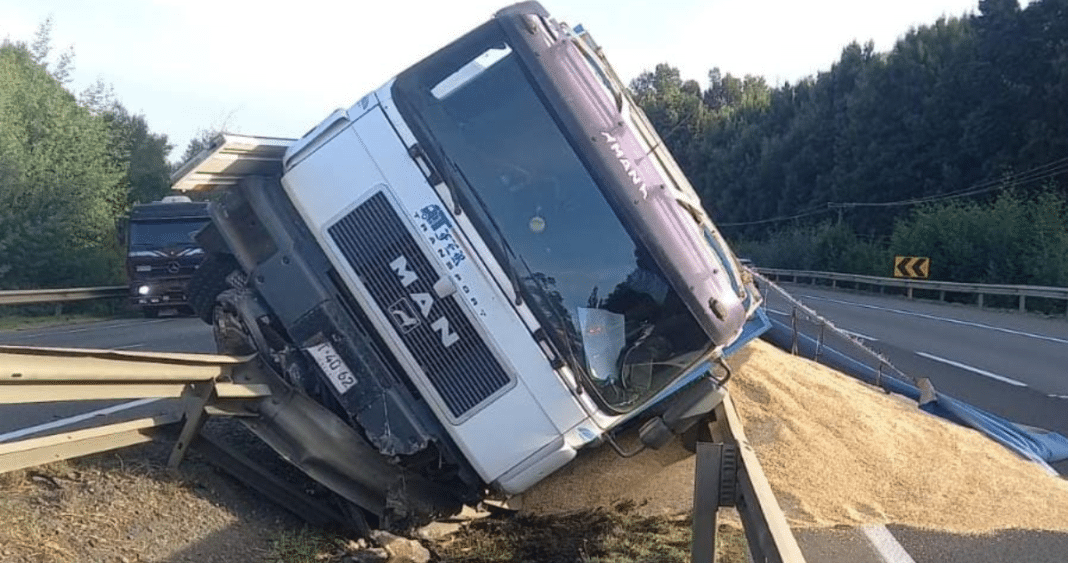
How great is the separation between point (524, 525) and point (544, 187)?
209cm

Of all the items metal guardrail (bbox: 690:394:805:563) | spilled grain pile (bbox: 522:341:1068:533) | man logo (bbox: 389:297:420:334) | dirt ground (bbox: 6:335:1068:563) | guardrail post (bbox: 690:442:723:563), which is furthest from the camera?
spilled grain pile (bbox: 522:341:1068:533)

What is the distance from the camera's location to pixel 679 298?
19.6ft

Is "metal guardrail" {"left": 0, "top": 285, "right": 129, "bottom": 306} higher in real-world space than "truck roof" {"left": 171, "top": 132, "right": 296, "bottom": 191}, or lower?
higher

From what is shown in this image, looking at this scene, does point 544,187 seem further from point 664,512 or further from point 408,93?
point 664,512

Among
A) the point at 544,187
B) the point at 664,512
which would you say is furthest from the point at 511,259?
the point at 664,512

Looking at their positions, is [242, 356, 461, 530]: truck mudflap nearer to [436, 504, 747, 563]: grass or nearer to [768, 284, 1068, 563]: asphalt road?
[436, 504, 747, 563]: grass

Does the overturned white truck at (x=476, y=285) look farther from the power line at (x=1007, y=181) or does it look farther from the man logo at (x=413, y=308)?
the power line at (x=1007, y=181)

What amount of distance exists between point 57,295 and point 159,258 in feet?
7.29

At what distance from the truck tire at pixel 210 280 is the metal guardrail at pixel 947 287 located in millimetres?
23412

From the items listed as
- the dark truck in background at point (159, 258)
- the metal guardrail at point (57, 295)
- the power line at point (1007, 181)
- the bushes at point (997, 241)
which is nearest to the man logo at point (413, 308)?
the metal guardrail at point (57, 295)

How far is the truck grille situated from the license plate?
363 millimetres

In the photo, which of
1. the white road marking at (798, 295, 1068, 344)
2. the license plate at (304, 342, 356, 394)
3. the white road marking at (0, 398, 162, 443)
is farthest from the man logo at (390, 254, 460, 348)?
the white road marking at (798, 295, 1068, 344)

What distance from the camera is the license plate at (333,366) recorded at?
6137 mm

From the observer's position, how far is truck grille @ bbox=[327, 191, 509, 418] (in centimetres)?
602
